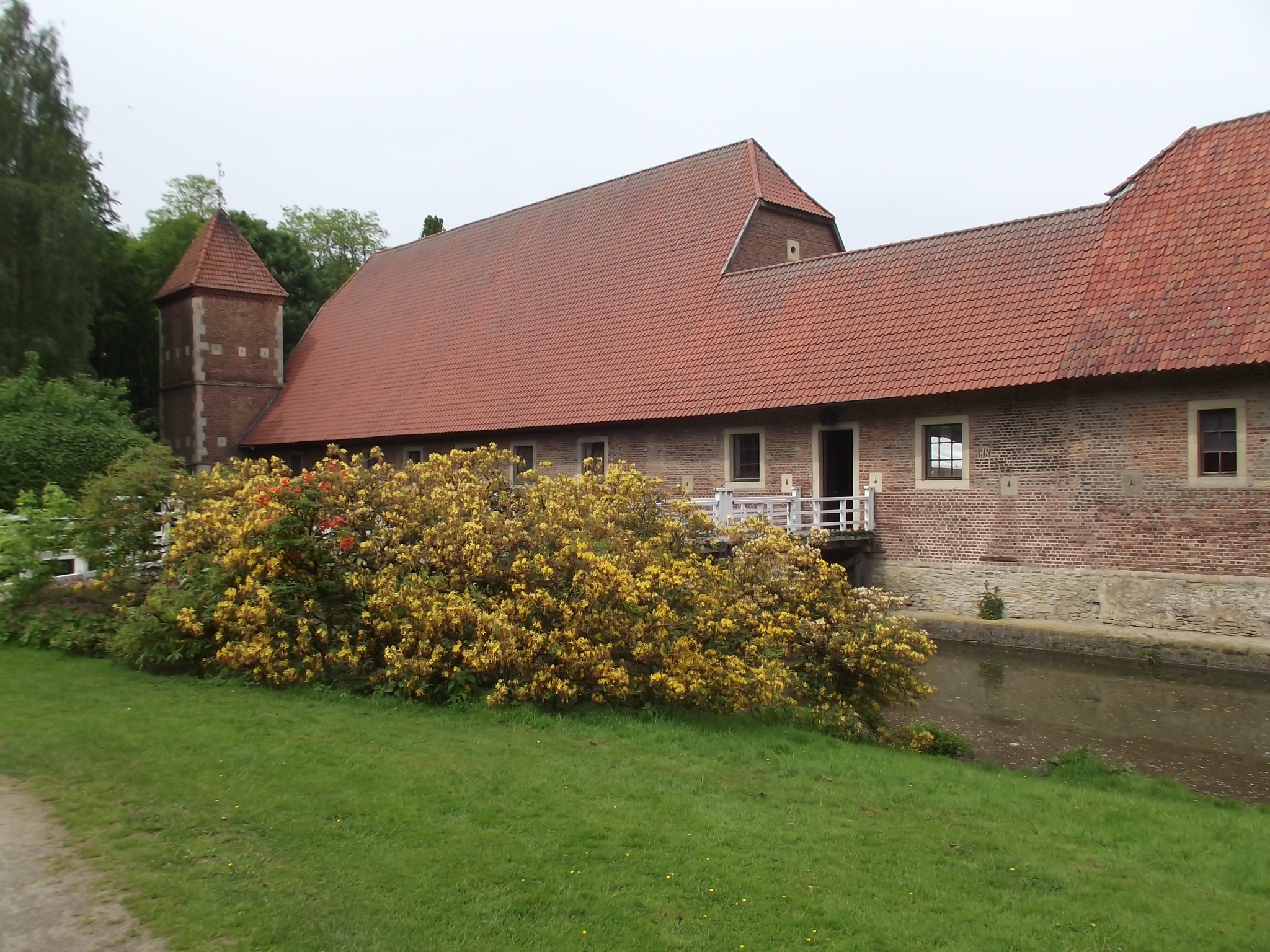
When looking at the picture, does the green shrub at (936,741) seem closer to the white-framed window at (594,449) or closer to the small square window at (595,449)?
the white-framed window at (594,449)

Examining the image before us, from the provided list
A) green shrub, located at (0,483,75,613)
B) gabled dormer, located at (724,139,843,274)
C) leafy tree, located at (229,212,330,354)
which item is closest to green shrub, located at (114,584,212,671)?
green shrub, located at (0,483,75,613)

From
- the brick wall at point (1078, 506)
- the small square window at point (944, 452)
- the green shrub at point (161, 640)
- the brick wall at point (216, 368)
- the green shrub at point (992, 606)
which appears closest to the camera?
the green shrub at point (161, 640)

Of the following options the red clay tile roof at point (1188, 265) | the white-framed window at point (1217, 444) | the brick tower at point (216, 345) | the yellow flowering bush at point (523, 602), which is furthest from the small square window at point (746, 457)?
the brick tower at point (216, 345)

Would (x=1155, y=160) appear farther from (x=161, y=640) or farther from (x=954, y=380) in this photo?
(x=161, y=640)

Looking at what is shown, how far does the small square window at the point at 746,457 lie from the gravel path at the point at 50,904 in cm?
1578

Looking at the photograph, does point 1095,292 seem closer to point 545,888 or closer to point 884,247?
point 884,247

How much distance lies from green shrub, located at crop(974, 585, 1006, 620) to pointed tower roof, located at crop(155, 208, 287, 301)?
24.5 m

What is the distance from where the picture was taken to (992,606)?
54.7 feet

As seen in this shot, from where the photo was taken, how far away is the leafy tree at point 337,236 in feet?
192

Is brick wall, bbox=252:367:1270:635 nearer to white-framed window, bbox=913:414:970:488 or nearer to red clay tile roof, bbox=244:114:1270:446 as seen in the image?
white-framed window, bbox=913:414:970:488

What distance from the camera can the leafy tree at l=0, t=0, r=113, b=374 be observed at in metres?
26.2

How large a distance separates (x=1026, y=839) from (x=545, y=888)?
3064 millimetres

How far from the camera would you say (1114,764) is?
9.61 m

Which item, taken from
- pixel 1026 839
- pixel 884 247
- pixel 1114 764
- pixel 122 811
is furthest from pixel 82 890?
pixel 884 247
